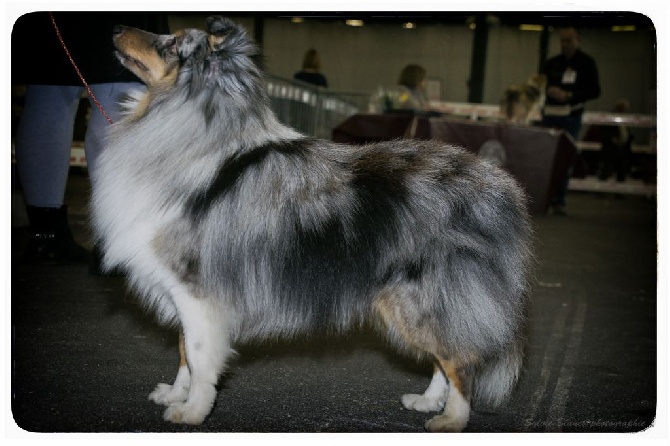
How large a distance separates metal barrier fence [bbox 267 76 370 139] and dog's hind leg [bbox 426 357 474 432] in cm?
681

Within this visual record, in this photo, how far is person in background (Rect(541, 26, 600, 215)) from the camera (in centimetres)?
1111

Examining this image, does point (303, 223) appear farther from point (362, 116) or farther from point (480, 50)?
point (480, 50)

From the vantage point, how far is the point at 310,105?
38.8 ft

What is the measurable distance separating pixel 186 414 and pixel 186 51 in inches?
57.0

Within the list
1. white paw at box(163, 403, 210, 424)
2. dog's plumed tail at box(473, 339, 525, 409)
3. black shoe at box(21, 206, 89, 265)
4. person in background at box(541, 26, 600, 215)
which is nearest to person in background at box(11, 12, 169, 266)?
black shoe at box(21, 206, 89, 265)

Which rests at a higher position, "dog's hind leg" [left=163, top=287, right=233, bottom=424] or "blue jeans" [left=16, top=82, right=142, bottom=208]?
"blue jeans" [left=16, top=82, right=142, bottom=208]

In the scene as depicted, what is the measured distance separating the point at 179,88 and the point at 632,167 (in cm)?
1285

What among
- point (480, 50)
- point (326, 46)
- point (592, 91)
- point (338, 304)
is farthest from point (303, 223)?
point (480, 50)

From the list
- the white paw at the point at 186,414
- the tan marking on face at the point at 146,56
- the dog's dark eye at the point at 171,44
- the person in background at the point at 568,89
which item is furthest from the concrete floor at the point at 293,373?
the person in background at the point at 568,89

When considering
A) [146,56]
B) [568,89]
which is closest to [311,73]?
[568,89]

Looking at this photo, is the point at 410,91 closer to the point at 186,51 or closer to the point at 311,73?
the point at 311,73

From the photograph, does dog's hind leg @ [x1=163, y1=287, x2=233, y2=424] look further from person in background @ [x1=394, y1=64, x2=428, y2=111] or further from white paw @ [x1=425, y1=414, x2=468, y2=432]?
person in background @ [x1=394, y1=64, x2=428, y2=111]

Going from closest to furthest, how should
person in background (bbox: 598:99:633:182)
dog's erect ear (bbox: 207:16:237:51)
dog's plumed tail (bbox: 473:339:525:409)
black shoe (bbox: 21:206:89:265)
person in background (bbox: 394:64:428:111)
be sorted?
1. dog's erect ear (bbox: 207:16:237:51)
2. dog's plumed tail (bbox: 473:339:525:409)
3. black shoe (bbox: 21:206:89:265)
4. person in background (bbox: 394:64:428:111)
5. person in background (bbox: 598:99:633:182)

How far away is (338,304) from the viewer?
10.3ft
